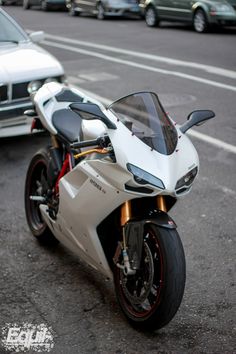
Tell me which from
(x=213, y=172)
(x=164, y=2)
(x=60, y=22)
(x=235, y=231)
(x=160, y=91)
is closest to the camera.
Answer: (x=235, y=231)

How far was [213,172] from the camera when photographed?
23.6ft

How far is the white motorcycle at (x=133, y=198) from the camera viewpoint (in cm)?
385

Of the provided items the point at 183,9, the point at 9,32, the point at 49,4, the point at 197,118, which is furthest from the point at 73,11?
the point at 197,118

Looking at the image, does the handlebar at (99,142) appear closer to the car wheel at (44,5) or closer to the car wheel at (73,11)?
the car wheel at (73,11)

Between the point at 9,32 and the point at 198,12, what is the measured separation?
11.3m

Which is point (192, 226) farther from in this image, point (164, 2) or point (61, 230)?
point (164, 2)

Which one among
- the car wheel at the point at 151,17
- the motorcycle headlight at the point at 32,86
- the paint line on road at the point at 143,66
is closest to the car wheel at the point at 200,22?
the car wheel at the point at 151,17

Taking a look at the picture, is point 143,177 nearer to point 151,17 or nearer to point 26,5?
point 151,17

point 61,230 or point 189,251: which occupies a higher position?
point 61,230

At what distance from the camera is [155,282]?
3.95m

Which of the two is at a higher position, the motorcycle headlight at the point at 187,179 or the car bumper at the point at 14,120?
the motorcycle headlight at the point at 187,179

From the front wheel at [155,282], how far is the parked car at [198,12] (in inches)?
613

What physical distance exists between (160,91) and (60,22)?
13077 mm

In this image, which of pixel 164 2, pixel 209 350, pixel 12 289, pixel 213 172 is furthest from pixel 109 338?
pixel 164 2
